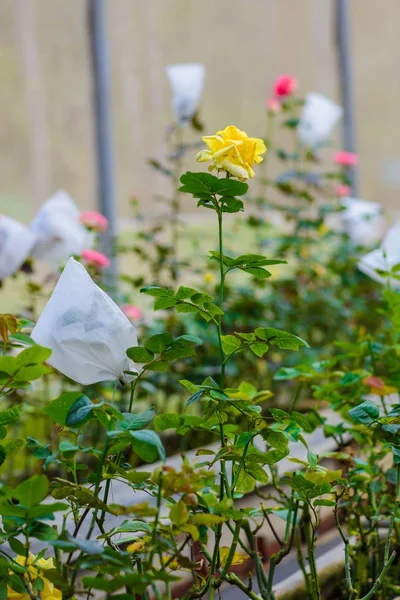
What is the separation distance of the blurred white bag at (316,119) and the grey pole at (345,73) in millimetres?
1973

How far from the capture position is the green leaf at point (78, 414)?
695 millimetres

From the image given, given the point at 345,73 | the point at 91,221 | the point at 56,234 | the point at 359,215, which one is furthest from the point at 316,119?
the point at 345,73

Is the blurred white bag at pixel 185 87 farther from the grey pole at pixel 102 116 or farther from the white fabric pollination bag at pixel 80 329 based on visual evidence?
the white fabric pollination bag at pixel 80 329

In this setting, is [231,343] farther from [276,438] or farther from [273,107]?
[273,107]

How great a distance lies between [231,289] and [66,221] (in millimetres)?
717

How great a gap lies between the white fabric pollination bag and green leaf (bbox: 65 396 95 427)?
0.27ft

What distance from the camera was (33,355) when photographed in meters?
0.72

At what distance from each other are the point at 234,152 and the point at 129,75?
2580 mm

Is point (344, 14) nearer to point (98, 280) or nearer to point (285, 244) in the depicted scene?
point (285, 244)

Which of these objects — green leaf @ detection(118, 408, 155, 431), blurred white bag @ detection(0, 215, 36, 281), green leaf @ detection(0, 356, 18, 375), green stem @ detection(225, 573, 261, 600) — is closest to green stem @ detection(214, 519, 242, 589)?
green stem @ detection(225, 573, 261, 600)

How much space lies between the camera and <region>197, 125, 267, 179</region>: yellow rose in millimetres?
808

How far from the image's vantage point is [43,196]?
2953 millimetres

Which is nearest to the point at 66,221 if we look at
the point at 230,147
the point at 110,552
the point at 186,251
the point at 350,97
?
the point at 230,147

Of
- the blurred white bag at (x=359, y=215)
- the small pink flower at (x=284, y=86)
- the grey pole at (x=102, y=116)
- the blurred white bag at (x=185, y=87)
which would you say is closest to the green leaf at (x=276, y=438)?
the blurred white bag at (x=185, y=87)
